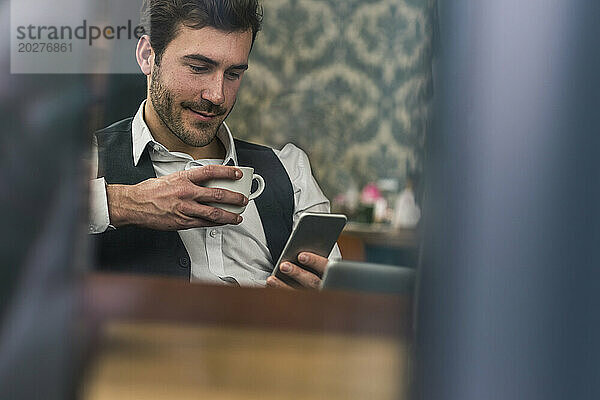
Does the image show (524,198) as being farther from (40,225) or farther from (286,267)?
(40,225)

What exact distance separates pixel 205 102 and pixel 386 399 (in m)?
0.29

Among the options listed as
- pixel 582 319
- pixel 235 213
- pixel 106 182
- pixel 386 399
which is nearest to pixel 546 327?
pixel 582 319

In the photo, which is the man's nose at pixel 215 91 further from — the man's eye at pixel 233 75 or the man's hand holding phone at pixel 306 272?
the man's hand holding phone at pixel 306 272

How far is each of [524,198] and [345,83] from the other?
0.16 meters

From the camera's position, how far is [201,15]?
1.71ft

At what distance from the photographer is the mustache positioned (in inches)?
21.0

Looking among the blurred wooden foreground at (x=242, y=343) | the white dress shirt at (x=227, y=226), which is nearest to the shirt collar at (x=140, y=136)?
the white dress shirt at (x=227, y=226)

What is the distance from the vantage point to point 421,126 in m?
0.51

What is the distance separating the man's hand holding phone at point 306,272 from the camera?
1.73ft

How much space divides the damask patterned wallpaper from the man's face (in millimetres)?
15

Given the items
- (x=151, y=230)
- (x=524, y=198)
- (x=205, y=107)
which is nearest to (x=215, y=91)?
(x=205, y=107)

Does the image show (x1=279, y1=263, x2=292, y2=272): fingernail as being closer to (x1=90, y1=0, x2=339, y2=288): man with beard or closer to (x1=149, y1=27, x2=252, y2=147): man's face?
(x1=90, y1=0, x2=339, y2=288): man with beard
